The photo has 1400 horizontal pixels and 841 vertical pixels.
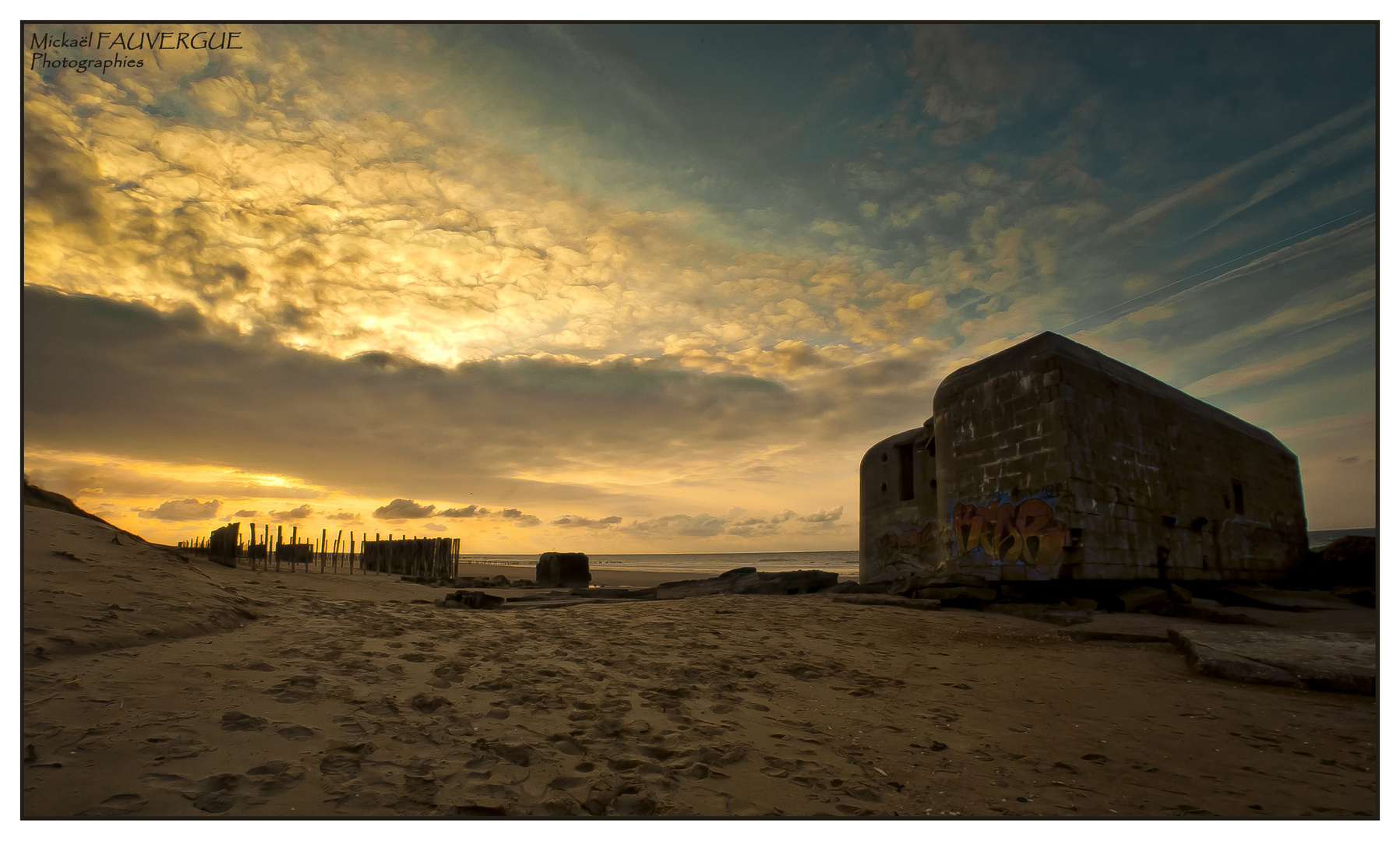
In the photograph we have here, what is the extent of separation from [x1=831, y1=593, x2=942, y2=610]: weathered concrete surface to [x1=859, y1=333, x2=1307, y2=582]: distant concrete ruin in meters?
1.61

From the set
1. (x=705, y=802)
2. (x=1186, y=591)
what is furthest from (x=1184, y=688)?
(x=1186, y=591)

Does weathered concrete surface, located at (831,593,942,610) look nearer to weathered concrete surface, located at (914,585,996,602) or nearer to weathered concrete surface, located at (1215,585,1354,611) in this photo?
weathered concrete surface, located at (914,585,996,602)

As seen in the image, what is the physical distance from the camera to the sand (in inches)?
109

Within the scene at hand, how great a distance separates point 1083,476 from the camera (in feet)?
35.1

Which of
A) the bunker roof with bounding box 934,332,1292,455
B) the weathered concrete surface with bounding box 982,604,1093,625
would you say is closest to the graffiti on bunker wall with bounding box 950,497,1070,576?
the weathered concrete surface with bounding box 982,604,1093,625

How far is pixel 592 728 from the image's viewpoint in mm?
3674

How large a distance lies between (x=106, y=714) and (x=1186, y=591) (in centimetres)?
1551

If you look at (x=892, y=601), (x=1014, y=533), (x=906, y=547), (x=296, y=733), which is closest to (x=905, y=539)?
(x=906, y=547)

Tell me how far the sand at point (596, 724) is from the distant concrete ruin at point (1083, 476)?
4.55 m

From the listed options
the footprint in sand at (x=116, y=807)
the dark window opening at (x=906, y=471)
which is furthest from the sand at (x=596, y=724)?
the dark window opening at (x=906, y=471)

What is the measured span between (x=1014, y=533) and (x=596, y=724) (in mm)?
9859

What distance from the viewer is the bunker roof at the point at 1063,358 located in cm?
1138

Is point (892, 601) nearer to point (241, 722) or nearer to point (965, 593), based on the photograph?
point (965, 593)

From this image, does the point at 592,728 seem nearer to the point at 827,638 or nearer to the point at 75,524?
the point at 827,638
